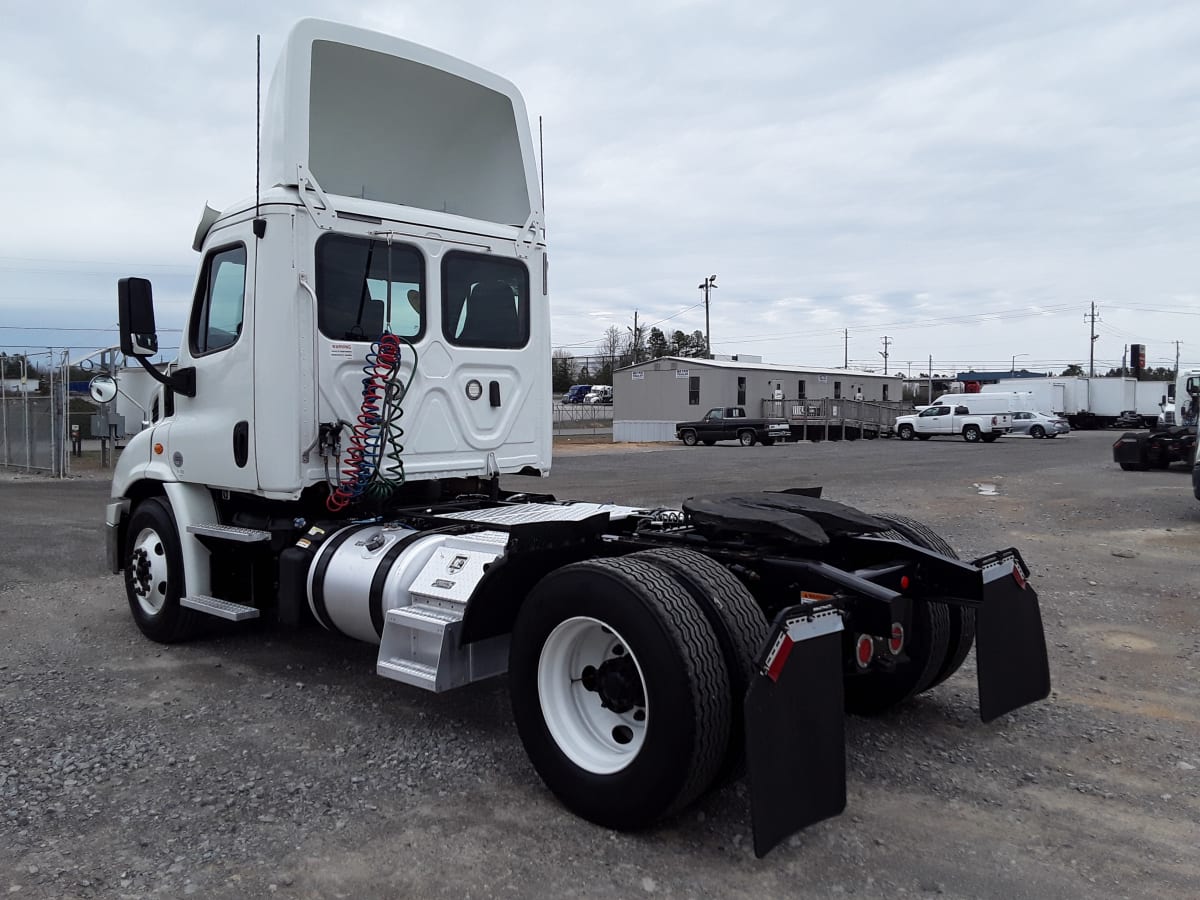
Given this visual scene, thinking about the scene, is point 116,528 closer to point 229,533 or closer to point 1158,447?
point 229,533

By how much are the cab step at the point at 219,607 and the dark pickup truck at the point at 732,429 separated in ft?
110

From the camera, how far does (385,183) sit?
6.48 meters

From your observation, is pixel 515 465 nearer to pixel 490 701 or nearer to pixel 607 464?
pixel 490 701

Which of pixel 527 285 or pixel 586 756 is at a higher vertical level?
pixel 527 285

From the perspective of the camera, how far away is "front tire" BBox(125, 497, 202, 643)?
6.21 m

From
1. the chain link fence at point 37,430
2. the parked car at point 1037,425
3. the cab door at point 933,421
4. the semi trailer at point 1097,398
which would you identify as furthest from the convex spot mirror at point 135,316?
the semi trailer at point 1097,398

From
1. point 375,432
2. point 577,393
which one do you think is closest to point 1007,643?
point 375,432

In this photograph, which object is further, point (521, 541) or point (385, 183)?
point (385, 183)

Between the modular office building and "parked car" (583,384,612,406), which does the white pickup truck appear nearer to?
the modular office building

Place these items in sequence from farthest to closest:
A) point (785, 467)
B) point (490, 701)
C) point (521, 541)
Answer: point (785, 467)
point (490, 701)
point (521, 541)

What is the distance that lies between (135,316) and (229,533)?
1.47 meters

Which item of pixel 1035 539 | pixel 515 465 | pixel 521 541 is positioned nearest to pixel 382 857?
pixel 521 541

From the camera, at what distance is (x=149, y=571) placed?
645cm

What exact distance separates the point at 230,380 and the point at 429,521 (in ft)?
5.25
